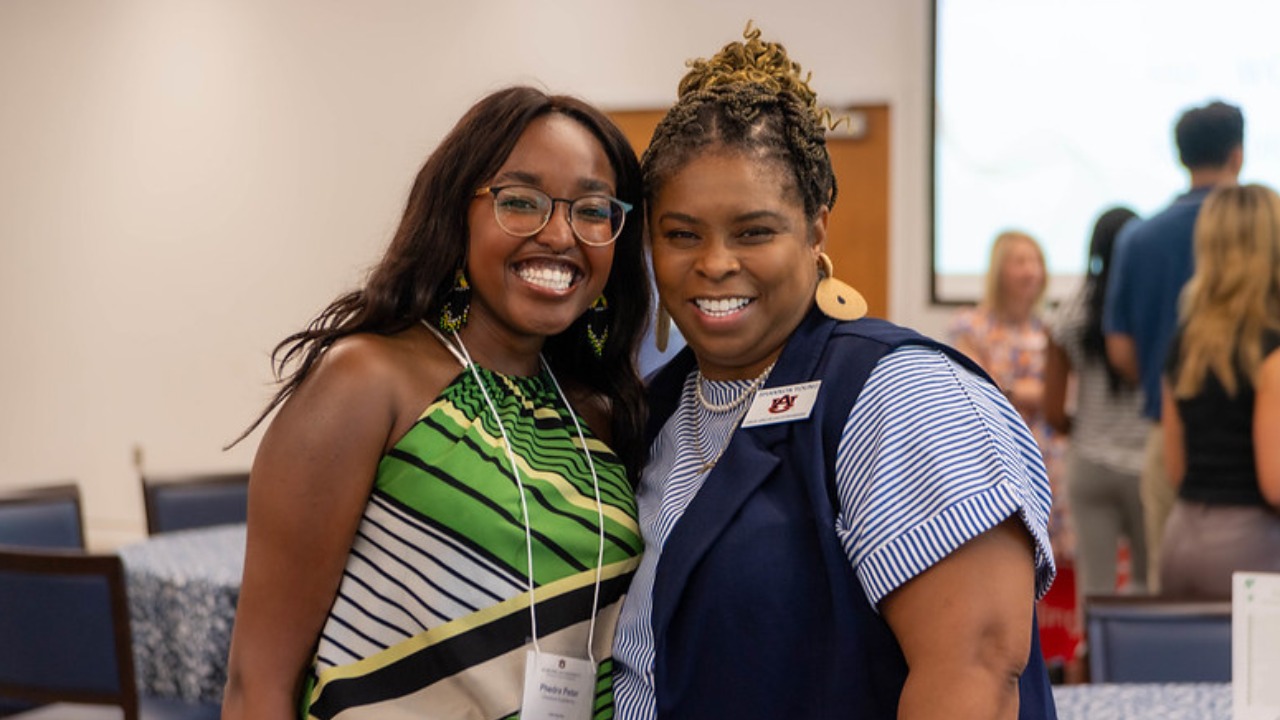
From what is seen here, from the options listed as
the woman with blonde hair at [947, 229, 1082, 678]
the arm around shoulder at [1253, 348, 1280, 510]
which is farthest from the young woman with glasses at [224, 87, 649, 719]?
the woman with blonde hair at [947, 229, 1082, 678]

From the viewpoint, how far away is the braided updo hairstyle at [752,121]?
1512 millimetres

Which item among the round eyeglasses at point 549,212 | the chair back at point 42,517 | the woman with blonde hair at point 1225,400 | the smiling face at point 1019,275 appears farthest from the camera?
the smiling face at point 1019,275

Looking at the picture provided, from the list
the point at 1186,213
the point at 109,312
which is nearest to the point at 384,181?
the point at 109,312

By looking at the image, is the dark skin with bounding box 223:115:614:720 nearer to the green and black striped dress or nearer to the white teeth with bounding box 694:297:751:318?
the green and black striped dress

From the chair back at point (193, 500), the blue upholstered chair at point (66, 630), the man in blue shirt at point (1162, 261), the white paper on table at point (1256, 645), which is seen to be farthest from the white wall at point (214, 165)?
the white paper on table at point (1256, 645)

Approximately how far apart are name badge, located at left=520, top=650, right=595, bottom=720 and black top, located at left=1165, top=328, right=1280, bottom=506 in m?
2.06

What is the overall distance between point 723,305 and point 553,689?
1.65 feet

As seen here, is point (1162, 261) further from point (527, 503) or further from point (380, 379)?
point (380, 379)

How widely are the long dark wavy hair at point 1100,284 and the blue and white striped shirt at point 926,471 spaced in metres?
3.22

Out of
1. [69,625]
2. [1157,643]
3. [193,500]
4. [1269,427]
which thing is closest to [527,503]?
[1157,643]

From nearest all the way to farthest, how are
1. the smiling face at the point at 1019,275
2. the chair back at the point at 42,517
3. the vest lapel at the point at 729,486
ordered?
1. the vest lapel at the point at 729,486
2. the chair back at the point at 42,517
3. the smiling face at the point at 1019,275

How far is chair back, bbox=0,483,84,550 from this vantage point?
3.98 m

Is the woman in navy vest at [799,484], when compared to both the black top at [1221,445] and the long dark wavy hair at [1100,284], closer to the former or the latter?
the black top at [1221,445]

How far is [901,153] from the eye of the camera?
21.1ft
